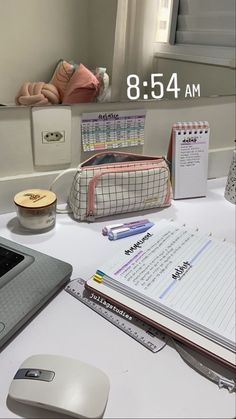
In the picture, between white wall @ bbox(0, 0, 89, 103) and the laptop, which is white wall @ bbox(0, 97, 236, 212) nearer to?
white wall @ bbox(0, 0, 89, 103)

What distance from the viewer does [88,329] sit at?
0.57 metres

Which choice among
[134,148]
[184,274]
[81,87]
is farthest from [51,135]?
[184,274]

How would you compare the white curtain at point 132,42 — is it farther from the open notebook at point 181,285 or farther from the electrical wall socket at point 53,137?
the open notebook at point 181,285

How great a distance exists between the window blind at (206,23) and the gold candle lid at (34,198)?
1.93 ft

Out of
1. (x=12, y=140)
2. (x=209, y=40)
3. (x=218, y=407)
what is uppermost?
(x=209, y=40)

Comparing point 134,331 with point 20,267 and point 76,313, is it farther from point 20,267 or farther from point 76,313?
point 20,267

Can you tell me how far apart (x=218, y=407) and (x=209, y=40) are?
100 centimetres

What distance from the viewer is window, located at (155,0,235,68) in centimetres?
100

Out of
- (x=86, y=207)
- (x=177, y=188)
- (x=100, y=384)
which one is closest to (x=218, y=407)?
(x=100, y=384)

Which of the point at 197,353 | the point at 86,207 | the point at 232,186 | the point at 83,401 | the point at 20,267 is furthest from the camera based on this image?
the point at 232,186

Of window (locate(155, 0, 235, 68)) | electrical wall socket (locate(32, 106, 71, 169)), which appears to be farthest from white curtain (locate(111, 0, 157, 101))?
electrical wall socket (locate(32, 106, 71, 169))

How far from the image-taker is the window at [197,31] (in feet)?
3.28

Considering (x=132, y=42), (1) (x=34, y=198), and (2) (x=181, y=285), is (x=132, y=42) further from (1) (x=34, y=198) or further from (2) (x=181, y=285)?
(2) (x=181, y=285)

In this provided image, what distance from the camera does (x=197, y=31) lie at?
1.07 m
